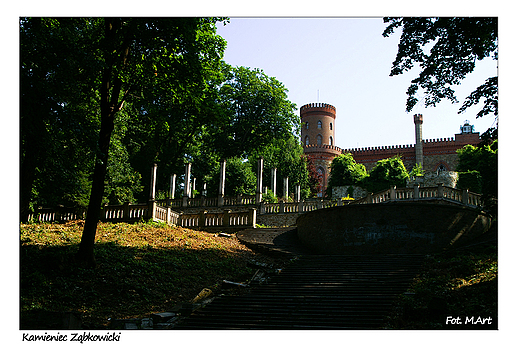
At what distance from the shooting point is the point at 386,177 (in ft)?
151

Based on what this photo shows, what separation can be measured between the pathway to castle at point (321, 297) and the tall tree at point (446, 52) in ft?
15.2

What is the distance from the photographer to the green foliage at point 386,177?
4622 centimetres

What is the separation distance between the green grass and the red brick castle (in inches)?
1966

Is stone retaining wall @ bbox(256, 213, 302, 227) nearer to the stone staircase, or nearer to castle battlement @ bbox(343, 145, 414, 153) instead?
the stone staircase

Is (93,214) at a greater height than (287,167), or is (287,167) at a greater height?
(287,167)

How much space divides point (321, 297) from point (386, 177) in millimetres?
37845

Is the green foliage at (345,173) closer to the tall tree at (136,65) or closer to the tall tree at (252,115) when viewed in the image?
the tall tree at (252,115)

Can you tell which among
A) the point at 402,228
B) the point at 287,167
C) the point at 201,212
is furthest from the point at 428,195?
→ the point at 287,167

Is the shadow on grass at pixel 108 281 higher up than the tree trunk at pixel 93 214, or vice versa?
the tree trunk at pixel 93 214

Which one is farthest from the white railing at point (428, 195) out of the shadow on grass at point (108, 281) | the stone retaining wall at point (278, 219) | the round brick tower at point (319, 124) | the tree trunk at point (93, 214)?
the round brick tower at point (319, 124)

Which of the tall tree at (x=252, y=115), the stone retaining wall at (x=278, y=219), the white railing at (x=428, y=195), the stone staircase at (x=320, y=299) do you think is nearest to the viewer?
the stone staircase at (x=320, y=299)

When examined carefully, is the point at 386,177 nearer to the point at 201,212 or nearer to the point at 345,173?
the point at 345,173
